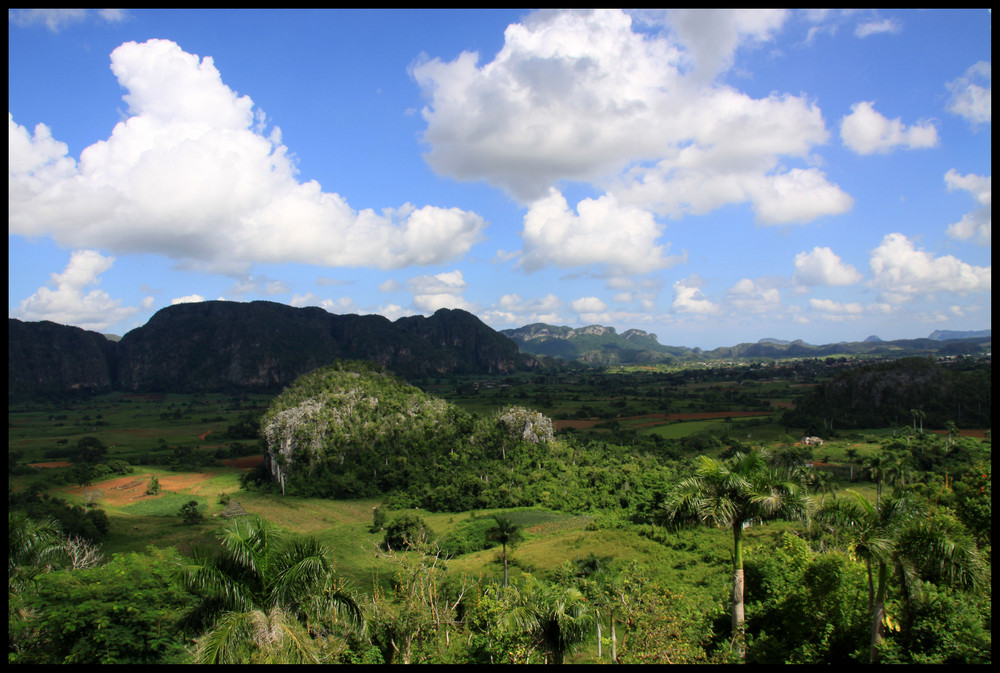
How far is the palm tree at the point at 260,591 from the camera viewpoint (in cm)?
826

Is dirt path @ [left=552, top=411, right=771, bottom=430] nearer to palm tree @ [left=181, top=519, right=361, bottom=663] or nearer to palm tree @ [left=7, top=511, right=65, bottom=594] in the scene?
palm tree @ [left=7, top=511, right=65, bottom=594]

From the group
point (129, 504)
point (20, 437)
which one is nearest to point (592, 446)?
point (129, 504)

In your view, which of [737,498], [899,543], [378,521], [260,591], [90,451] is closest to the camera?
[899,543]

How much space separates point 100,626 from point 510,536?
2503 centimetres

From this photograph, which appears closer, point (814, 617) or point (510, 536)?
point (814, 617)

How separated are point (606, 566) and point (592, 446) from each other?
32273 mm

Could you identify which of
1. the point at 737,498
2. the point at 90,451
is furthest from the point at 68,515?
the point at 737,498

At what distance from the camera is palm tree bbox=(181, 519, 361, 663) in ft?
27.1

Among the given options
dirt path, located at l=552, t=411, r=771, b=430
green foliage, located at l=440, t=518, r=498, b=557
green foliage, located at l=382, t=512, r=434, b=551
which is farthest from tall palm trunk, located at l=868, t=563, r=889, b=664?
dirt path, located at l=552, t=411, r=771, b=430

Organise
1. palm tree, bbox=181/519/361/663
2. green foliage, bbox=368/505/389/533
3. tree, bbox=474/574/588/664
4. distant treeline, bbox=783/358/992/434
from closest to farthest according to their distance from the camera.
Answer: palm tree, bbox=181/519/361/663, tree, bbox=474/574/588/664, green foliage, bbox=368/505/389/533, distant treeline, bbox=783/358/992/434

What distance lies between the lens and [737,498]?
37.9 feet

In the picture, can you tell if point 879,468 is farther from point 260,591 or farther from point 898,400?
point 898,400

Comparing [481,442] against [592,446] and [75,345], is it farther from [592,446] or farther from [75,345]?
[75,345]

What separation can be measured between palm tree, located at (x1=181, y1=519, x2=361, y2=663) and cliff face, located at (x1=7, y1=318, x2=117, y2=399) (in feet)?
604
